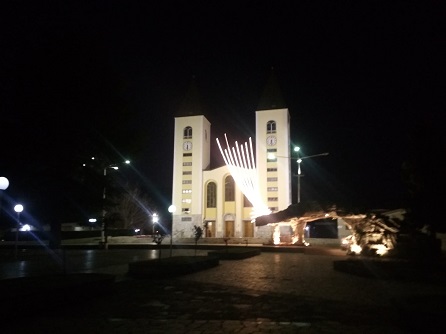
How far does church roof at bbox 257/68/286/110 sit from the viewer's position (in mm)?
59094

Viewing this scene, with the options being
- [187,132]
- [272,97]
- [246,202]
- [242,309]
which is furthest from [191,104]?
[242,309]

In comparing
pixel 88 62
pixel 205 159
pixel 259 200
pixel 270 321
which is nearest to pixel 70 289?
pixel 270 321

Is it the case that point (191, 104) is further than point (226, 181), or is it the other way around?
point (191, 104)

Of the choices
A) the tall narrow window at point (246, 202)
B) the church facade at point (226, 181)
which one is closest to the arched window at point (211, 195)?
the church facade at point (226, 181)

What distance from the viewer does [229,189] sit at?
58906 millimetres

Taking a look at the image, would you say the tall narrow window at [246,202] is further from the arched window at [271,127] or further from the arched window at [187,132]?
the arched window at [187,132]

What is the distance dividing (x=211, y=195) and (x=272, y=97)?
54.6 ft

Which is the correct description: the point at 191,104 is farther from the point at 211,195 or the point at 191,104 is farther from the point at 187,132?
the point at 211,195

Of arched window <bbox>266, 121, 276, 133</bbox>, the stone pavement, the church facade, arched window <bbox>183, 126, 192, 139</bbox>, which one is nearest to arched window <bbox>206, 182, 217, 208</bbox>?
the church facade

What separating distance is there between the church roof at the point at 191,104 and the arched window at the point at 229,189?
11072 millimetres

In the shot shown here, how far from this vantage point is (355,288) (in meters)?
10.6

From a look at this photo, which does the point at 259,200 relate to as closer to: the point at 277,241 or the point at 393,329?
the point at 277,241

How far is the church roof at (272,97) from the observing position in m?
59.1

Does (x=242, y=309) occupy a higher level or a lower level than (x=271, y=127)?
lower
